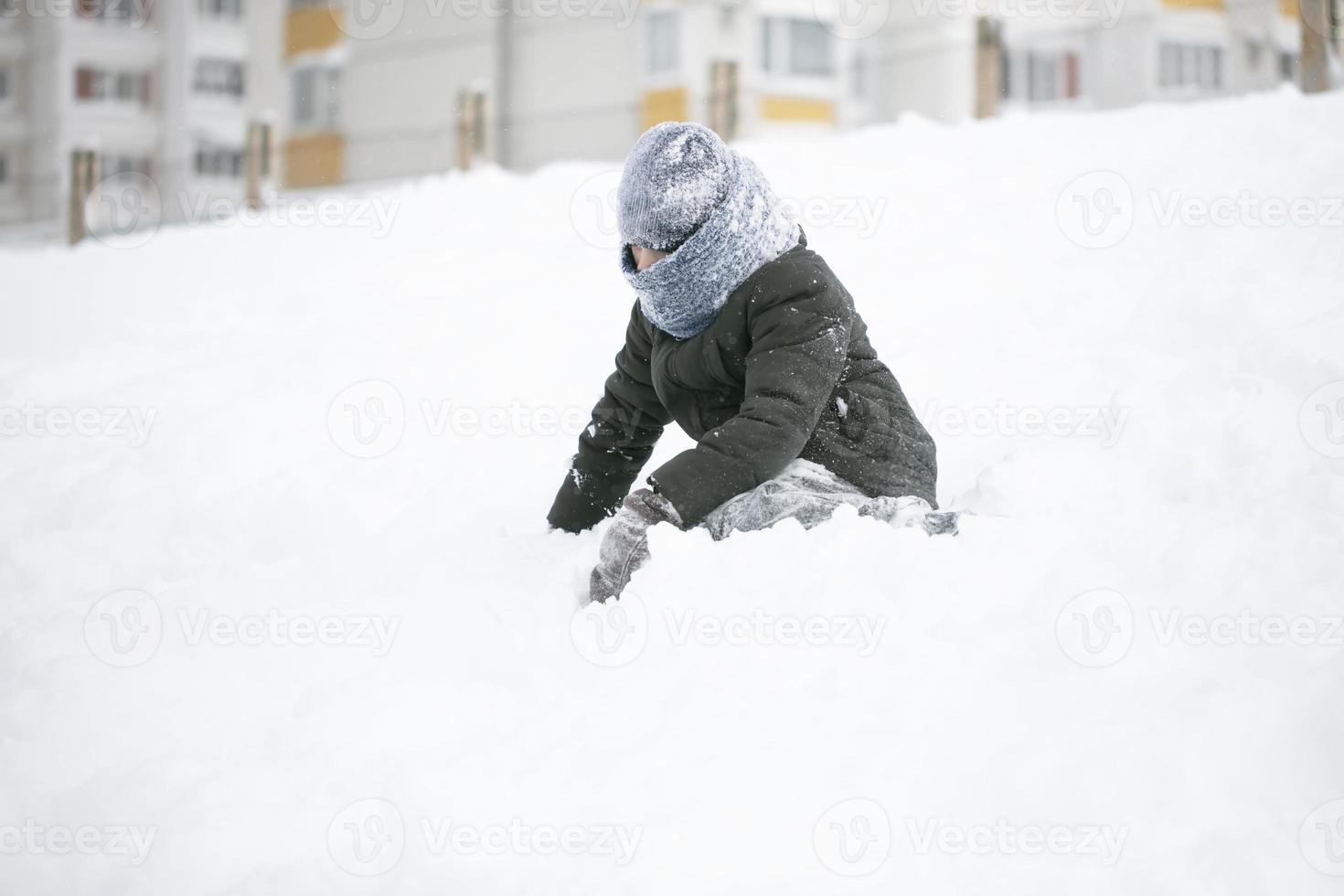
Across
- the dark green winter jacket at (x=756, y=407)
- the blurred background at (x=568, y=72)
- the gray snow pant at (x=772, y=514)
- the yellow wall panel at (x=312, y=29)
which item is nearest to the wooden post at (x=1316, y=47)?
the blurred background at (x=568, y=72)

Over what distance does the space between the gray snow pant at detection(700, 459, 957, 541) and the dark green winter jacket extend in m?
0.06

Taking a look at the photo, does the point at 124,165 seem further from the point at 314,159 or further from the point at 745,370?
the point at 745,370

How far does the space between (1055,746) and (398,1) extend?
20.4 metres

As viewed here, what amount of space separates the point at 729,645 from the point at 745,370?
0.64 metres

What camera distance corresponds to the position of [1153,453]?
2.63m

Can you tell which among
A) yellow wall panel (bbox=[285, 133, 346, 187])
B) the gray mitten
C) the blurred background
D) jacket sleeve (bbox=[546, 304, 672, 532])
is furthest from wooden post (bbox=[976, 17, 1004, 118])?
yellow wall panel (bbox=[285, 133, 346, 187])

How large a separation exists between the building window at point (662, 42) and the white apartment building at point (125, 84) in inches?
467

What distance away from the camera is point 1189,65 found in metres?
17.9

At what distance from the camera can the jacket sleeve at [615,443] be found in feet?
9.11

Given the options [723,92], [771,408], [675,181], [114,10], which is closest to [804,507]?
[771,408]

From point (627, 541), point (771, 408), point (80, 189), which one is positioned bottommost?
point (627, 541)

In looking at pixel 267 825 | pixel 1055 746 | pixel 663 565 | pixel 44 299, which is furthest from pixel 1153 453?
pixel 44 299

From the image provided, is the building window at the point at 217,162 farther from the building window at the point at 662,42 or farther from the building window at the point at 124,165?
the building window at the point at 662,42

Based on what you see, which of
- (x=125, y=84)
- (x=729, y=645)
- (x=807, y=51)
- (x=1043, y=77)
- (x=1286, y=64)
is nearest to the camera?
(x=729, y=645)
